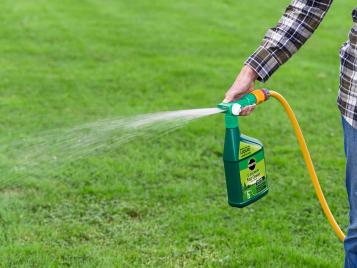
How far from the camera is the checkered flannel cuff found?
259cm

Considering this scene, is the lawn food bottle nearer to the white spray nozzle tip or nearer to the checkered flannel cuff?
the white spray nozzle tip

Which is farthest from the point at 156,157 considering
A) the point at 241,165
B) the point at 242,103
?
the point at 242,103

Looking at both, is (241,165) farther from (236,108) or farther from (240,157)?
(236,108)

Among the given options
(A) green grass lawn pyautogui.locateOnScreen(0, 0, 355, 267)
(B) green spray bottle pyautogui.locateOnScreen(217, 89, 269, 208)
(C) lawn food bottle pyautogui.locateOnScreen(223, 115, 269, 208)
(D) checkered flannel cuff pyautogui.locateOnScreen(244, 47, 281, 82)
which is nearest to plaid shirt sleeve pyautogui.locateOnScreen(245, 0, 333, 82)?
(D) checkered flannel cuff pyautogui.locateOnScreen(244, 47, 281, 82)

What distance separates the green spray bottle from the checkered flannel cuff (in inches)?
3.7

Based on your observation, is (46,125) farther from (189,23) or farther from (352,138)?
(189,23)

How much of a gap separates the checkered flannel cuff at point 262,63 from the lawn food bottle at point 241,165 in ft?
0.70

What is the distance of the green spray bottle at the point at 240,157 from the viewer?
2600mm

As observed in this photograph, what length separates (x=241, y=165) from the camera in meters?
2.67

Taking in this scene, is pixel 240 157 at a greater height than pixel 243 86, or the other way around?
pixel 243 86

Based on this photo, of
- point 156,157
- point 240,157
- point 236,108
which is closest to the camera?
point 236,108

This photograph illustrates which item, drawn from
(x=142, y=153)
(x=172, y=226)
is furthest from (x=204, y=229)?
(x=142, y=153)

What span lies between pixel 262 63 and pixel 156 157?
96.1 inches

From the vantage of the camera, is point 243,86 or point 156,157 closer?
point 243,86
